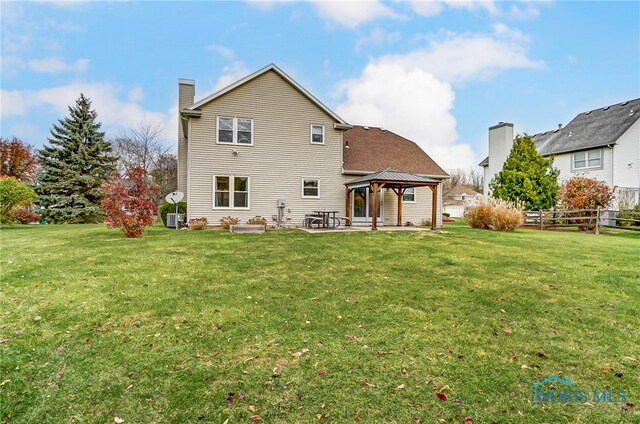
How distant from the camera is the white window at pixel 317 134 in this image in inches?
668

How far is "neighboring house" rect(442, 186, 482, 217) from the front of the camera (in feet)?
160

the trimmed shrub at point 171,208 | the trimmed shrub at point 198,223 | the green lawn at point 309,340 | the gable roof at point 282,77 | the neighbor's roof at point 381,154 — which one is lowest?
the green lawn at point 309,340

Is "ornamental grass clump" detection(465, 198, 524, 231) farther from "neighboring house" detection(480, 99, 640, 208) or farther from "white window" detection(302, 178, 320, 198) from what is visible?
"neighboring house" detection(480, 99, 640, 208)

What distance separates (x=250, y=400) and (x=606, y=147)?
2939cm

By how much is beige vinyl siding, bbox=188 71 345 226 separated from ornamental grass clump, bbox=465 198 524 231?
662cm

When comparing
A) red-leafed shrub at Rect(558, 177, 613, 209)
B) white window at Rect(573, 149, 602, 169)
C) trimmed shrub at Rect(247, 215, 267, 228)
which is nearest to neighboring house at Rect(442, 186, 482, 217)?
white window at Rect(573, 149, 602, 169)

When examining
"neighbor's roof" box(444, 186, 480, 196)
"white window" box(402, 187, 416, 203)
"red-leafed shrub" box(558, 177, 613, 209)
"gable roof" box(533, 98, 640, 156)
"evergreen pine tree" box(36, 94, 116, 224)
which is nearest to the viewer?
"red-leafed shrub" box(558, 177, 613, 209)

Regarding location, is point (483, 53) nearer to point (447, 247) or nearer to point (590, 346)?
point (447, 247)

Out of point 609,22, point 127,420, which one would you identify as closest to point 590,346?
point 127,420

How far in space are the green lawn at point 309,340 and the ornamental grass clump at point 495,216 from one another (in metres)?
8.45

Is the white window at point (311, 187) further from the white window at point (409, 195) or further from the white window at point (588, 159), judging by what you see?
the white window at point (588, 159)

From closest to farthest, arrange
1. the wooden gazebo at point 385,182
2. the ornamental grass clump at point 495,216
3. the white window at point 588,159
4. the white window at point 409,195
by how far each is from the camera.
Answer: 1. the wooden gazebo at point 385,182
2. the ornamental grass clump at point 495,216
3. the white window at point 409,195
4. the white window at point 588,159

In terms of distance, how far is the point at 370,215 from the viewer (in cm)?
1784

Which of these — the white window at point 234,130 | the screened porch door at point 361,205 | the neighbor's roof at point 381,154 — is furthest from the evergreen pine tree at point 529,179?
the white window at point 234,130
